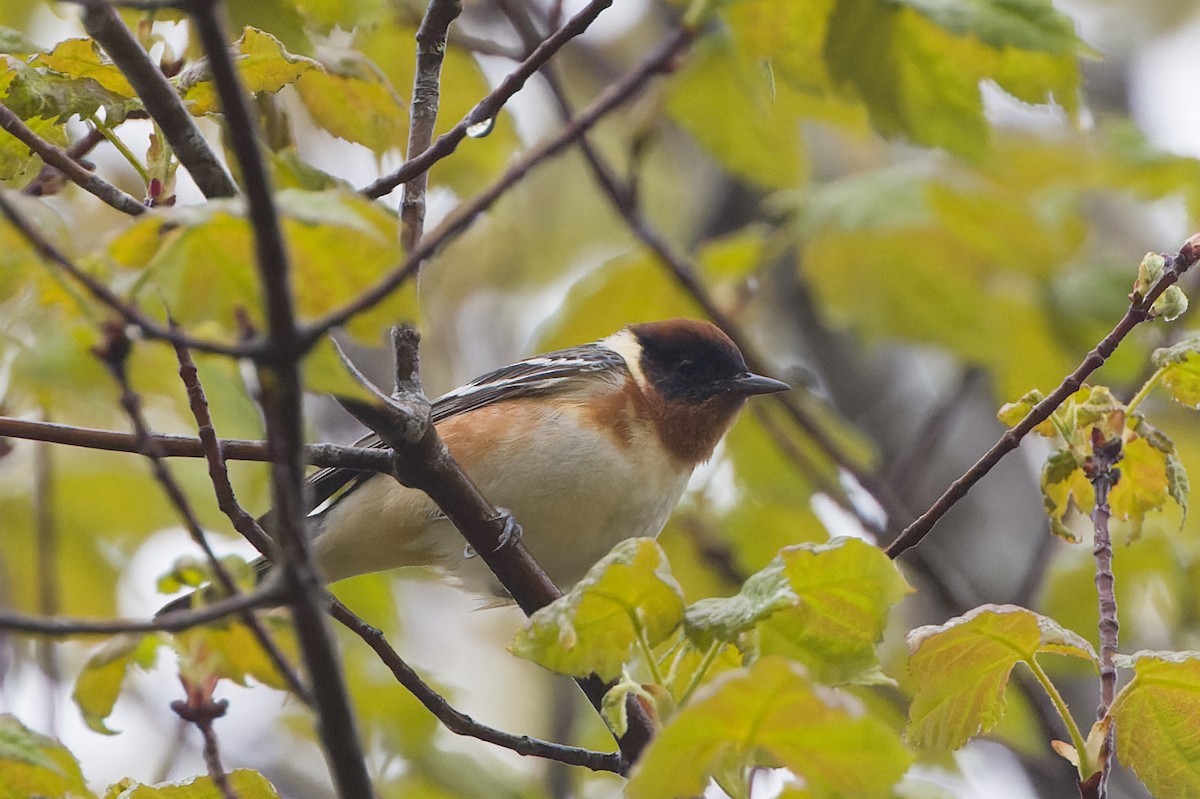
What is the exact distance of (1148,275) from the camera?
2469mm

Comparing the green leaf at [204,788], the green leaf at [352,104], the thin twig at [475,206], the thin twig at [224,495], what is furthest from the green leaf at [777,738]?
the green leaf at [352,104]

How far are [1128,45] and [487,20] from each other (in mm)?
5199

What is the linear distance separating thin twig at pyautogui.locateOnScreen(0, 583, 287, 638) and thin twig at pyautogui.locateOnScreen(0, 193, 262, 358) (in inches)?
14.5

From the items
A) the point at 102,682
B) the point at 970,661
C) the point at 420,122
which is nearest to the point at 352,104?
the point at 420,122

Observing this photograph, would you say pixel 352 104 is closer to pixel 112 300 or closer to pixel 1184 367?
pixel 112 300

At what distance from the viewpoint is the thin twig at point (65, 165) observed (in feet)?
8.17

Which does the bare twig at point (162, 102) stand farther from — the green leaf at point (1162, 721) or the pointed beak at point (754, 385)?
the pointed beak at point (754, 385)

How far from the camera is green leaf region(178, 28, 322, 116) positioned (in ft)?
8.43

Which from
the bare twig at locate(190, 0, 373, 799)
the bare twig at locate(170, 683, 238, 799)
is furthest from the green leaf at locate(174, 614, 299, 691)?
the bare twig at locate(190, 0, 373, 799)

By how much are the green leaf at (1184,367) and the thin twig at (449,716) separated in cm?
155

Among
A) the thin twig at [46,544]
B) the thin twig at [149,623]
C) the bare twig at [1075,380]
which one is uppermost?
the thin twig at [46,544]

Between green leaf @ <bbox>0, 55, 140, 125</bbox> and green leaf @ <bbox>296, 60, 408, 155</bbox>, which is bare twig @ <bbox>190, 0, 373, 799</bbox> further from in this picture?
green leaf @ <bbox>296, 60, 408, 155</bbox>

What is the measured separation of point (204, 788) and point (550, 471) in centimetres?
202

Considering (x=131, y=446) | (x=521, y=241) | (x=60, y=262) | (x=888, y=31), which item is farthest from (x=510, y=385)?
(x=521, y=241)
